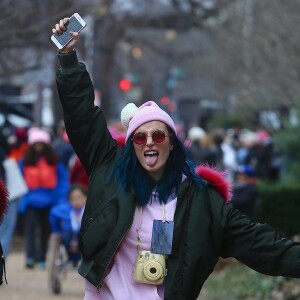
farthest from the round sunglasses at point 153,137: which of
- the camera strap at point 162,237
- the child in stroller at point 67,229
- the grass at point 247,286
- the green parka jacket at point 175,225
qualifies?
the child in stroller at point 67,229

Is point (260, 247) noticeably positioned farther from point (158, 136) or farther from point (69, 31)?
point (69, 31)

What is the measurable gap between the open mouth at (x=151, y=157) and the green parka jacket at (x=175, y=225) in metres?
0.17

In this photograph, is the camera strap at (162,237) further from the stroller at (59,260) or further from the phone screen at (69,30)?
the stroller at (59,260)

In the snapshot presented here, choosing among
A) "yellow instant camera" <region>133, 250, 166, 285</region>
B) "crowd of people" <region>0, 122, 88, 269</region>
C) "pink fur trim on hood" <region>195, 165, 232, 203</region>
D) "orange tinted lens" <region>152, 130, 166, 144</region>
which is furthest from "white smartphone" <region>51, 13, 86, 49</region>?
"crowd of people" <region>0, 122, 88, 269</region>

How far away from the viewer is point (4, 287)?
14.1m

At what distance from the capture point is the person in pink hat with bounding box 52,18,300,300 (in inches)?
226

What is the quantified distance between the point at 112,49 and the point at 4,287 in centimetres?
1258

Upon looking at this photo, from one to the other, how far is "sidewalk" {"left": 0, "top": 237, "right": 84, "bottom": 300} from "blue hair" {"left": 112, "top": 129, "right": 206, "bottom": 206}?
6.99 m

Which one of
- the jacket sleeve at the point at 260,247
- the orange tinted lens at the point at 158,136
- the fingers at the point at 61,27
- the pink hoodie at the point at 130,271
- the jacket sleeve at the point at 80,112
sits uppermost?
the fingers at the point at 61,27

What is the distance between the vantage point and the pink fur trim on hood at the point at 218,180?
6.00 m

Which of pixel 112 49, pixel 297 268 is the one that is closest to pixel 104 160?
pixel 297 268

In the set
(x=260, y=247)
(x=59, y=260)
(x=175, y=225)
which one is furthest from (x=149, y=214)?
(x=59, y=260)

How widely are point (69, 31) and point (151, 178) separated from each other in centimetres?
84

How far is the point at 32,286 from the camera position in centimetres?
1404
